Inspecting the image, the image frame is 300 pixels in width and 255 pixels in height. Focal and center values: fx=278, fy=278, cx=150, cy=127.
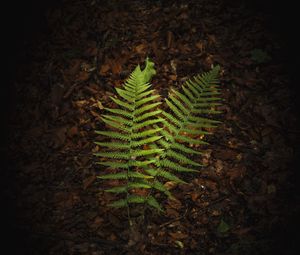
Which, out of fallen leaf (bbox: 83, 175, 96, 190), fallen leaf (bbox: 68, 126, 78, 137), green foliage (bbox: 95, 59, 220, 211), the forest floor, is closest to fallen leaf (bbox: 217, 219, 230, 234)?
the forest floor

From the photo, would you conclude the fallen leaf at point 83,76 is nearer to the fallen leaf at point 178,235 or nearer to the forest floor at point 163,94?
the forest floor at point 163,94

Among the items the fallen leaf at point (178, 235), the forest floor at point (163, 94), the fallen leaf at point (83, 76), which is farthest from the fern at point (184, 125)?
the fallen leaf at point (83, 76)

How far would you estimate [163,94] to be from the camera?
301 centimetres

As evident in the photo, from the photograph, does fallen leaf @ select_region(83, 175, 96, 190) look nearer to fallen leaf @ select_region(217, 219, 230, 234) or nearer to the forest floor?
the forest floor

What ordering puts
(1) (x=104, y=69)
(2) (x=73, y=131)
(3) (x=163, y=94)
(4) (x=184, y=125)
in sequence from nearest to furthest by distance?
(4) (x=184, y=125) → (2) (x=73, y=131) → (3) (x=163, y=94) → (1) (x=104, y=69)

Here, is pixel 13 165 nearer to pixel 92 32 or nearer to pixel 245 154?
pixel 92 32

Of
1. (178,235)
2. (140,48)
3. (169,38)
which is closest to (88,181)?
(178,235)

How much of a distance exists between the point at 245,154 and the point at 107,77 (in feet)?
5.67

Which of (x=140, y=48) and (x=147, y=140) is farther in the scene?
(x=140, y=48)

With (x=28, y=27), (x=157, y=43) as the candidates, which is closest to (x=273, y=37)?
(x=157, y=43)

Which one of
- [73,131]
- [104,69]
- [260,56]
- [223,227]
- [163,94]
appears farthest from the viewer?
[104,69]

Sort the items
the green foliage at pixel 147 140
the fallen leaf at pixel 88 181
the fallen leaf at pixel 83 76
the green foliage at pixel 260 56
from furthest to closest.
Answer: the fallen leaf at pixel 83 76 < the green foliage at pixel 260 56 < the fallen leaf at pixel 88 181 < the green foliage at pixel 147 140

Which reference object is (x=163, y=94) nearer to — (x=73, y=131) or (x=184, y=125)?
(x=184, y=125)

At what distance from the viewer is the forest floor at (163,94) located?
2.28m
